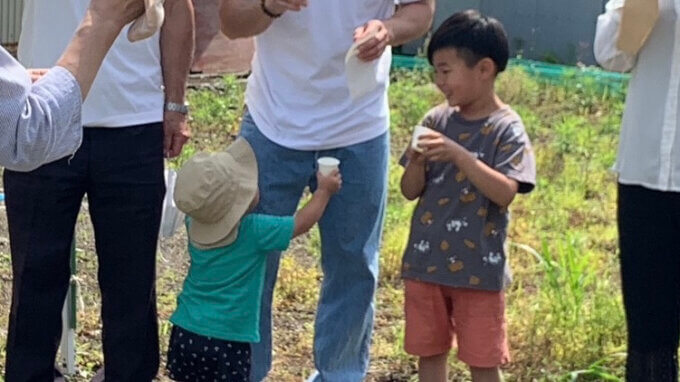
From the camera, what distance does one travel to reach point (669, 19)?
333 centimetres

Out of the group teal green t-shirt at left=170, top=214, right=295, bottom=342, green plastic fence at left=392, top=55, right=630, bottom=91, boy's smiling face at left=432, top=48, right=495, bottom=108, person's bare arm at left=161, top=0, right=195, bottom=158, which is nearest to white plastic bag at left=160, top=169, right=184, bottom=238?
person's bare arm at left=161, top=0, right=195, bottom=158

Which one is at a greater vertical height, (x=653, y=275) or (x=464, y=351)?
(x=653, y=275)

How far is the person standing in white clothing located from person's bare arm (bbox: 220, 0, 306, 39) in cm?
89

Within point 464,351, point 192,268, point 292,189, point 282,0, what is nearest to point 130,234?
point 192,268

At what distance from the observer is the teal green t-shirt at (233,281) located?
3461 mm

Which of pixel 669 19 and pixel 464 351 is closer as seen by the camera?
pixel 669 19

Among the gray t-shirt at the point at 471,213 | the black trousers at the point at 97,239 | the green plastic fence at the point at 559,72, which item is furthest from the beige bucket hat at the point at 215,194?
the green plastic fence at the point at 559,72

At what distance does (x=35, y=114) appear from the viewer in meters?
2.39

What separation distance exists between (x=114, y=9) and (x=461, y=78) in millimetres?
1378

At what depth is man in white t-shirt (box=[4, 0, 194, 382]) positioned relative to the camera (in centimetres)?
337

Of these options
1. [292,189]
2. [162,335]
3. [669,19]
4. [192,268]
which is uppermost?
[669,19]

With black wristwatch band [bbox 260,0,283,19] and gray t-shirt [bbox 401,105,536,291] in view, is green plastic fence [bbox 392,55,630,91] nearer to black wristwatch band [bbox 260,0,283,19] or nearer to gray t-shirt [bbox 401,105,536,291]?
gray t-shirt [bbox 401,105,536,291]

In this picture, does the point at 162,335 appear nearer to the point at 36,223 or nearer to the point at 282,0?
the point at 36,223

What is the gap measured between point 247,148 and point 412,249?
0.59 metres
